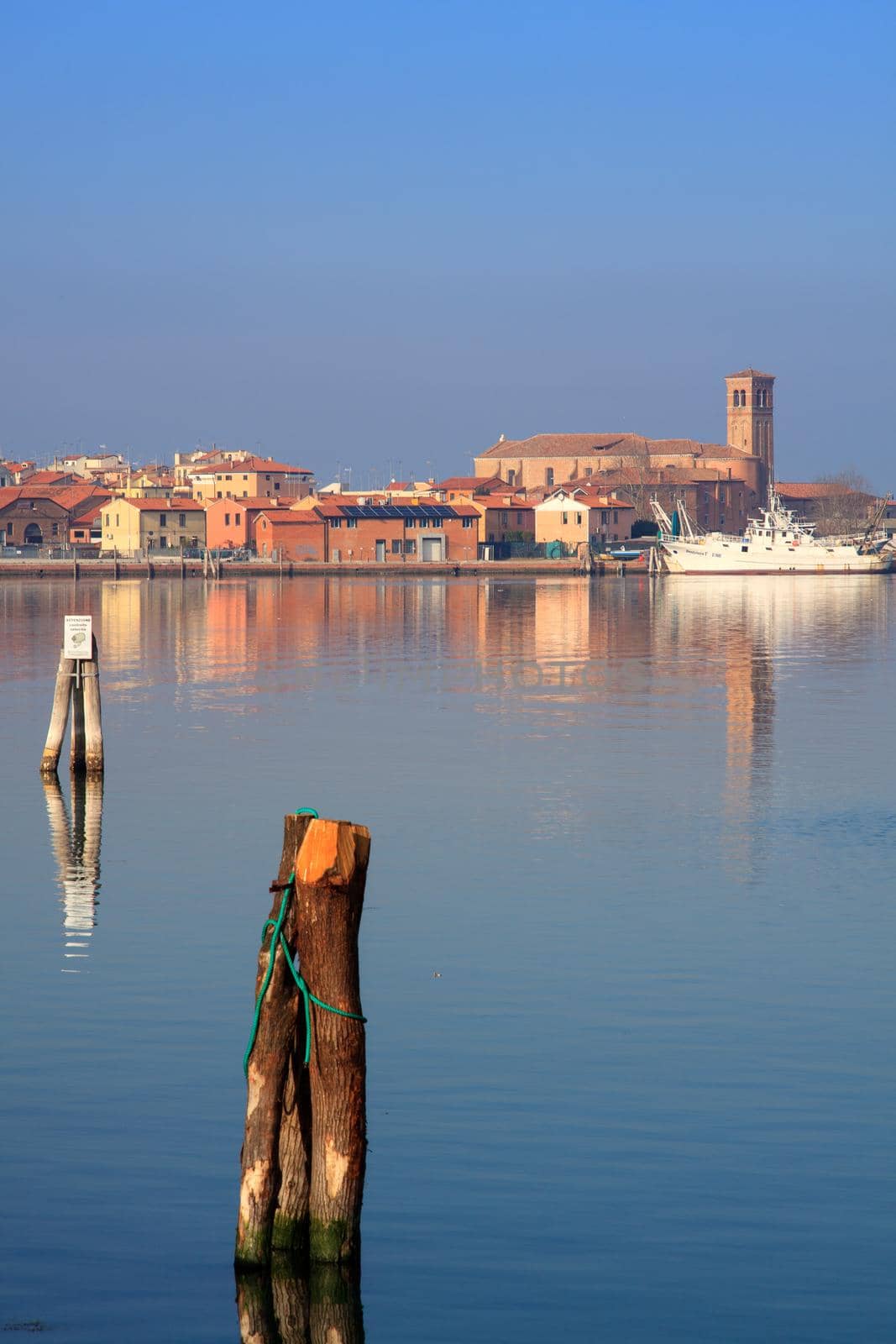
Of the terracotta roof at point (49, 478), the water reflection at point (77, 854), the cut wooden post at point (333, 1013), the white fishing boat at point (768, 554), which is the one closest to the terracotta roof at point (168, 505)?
the terracotta roof at point (49, 478)

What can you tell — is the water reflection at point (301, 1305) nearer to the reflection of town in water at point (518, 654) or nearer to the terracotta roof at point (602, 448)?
the reflection of town in water at point (518, 654)

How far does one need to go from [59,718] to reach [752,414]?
160 m

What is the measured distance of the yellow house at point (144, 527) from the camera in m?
120

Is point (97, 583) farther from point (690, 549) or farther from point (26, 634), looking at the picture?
point (26, 634)

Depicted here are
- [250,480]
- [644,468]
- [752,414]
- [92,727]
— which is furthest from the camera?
[752,414]

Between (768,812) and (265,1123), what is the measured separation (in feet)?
41.8

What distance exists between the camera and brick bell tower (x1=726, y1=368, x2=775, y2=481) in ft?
576

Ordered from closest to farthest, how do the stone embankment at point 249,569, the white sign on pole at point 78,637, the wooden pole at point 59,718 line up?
the white sign on pole at point 78,637, the wooden pole at point 59,718, the stone embankment at point 249,569

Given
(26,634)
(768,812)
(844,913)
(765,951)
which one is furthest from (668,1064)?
(26,634)

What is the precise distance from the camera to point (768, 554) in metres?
113

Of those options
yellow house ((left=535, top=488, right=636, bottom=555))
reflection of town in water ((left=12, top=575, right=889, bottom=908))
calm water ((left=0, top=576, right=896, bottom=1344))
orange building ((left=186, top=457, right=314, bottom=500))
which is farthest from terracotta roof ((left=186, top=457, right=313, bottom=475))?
calm water ((left=0, top=576, right=896, bottom=1344))

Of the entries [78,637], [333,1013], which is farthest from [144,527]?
[333,1013]

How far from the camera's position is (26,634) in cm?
5231

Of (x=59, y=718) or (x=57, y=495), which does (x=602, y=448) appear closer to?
(x=57, y=495)
